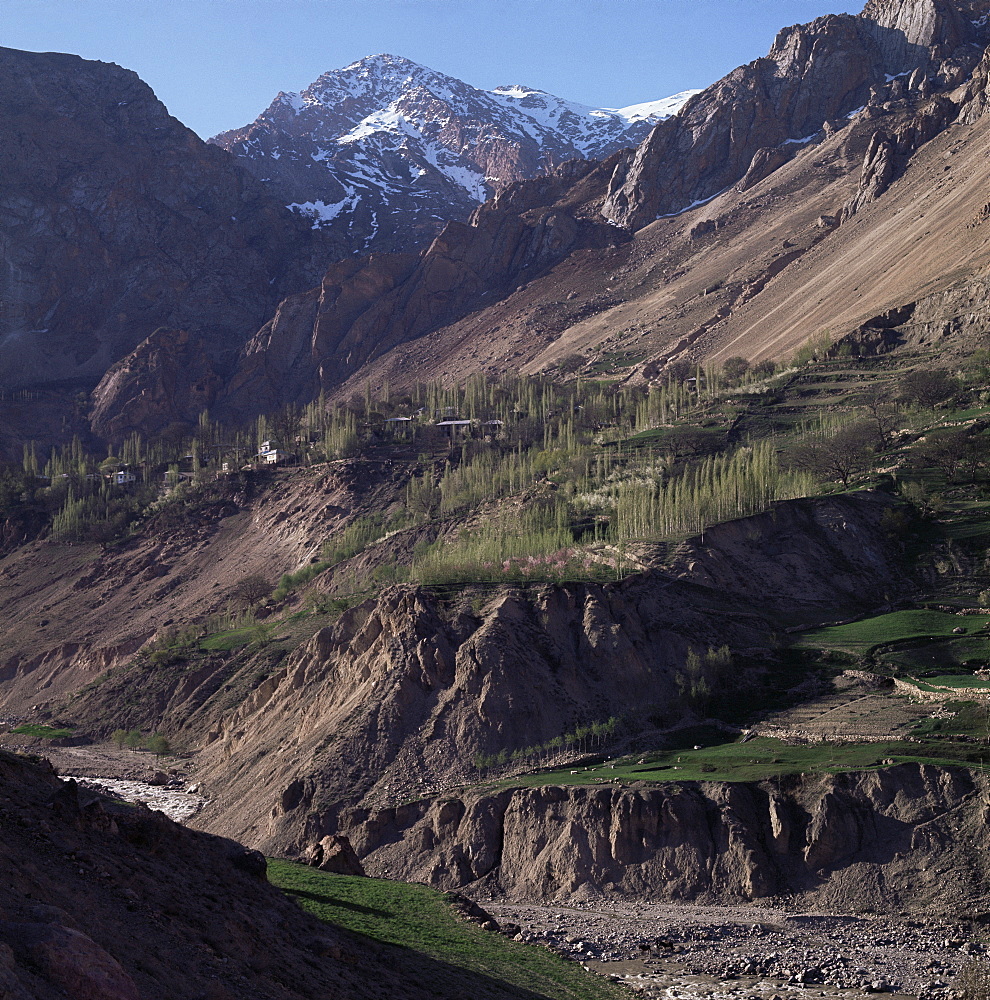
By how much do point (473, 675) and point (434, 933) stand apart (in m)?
22.6

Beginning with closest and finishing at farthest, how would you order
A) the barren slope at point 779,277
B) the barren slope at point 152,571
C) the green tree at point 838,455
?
the green tree at point 838,455 < the barren slope at point 152,571 < the barren slope at point 779,277

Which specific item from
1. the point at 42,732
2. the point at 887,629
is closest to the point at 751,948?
the point at 887,629

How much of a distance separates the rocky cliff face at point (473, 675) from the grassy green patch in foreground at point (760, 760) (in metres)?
4.01

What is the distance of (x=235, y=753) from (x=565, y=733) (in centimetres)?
2194

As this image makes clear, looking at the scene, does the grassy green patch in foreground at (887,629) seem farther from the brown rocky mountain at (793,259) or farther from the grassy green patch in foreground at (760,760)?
the brown rocky mountain at (793,259)

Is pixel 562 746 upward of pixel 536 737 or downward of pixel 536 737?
downward

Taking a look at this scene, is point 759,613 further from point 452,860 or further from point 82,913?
point 82,913

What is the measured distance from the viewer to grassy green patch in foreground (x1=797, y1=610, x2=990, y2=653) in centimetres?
5497

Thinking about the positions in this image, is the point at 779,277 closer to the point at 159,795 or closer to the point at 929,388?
the point at 929,388

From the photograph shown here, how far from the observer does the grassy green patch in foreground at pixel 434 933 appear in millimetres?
26812

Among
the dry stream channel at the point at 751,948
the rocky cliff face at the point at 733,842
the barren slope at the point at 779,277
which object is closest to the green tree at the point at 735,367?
the barren slope at the point at 779,277

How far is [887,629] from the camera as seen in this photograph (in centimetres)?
5638

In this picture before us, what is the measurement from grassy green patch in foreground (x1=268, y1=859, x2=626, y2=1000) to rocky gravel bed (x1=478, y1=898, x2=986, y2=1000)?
250 cm

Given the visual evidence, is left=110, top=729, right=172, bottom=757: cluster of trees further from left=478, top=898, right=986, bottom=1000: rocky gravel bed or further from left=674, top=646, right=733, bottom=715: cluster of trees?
left=478, top=898, right=986, bottom=1000: rocky gravel bed
